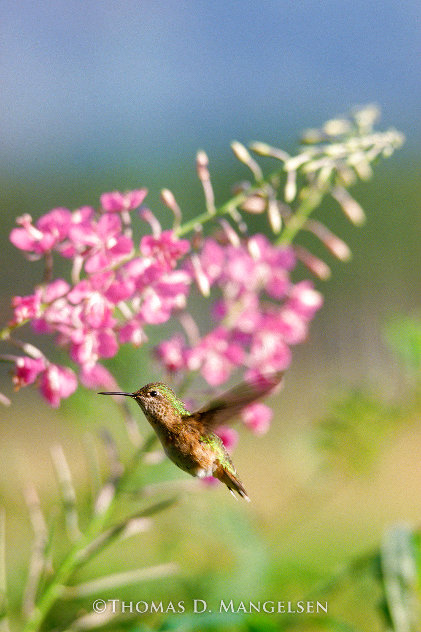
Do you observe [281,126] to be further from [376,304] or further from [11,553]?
[11,553]

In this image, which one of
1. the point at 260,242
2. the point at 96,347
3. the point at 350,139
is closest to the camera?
the point at 96,347

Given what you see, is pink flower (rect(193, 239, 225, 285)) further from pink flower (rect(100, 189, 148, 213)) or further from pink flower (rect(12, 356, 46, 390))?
pink flower (rect(12, 356, 46, 390))

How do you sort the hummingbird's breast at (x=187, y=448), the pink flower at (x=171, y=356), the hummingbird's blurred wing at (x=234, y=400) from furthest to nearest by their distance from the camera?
the pink flower at (x=171, y=356)
the hummingbird's breast at (x=187, y=448)
the hummingbird's blurred wing at (x=234, y=400)

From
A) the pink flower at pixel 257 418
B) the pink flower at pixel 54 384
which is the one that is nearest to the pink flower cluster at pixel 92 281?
the pink flower at pixel 54 384

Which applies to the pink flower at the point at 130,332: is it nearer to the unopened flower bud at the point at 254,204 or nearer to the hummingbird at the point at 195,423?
the hummingbird at the point at 195,423

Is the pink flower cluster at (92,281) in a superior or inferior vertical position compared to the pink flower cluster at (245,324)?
inferior

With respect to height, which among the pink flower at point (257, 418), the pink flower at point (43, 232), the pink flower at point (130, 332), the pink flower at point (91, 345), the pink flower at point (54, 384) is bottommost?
the pink flower at point (54, 384)

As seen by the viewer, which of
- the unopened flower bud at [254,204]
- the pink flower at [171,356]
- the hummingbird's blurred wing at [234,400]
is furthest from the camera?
the pink flower at [171,356]

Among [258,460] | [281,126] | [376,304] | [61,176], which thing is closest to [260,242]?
[258,460]
